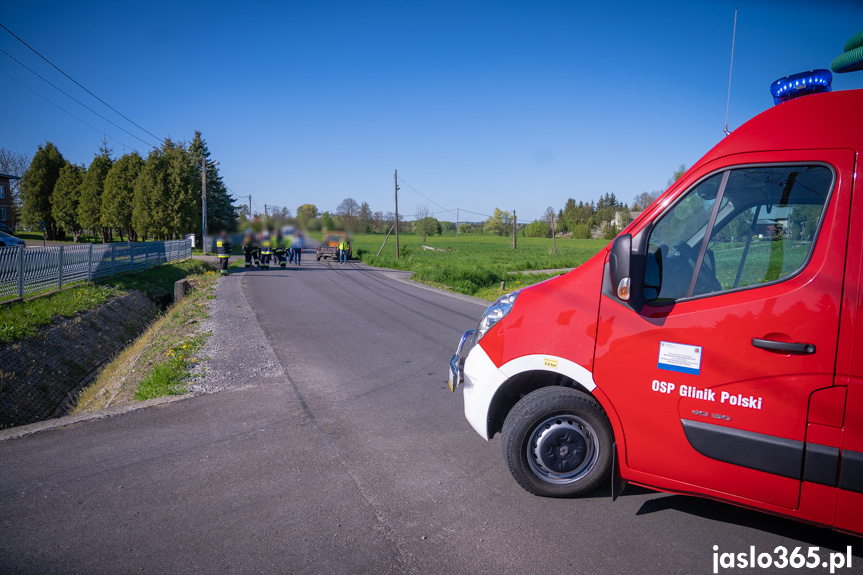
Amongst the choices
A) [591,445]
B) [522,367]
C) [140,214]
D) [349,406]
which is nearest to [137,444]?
[349,406]

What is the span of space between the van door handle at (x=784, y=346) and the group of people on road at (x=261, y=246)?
73.7ft

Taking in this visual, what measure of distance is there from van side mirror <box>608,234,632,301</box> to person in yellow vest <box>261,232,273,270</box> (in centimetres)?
2282

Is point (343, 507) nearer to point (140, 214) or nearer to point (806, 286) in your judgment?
point (806, 286)

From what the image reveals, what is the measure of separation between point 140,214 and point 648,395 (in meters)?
42.7

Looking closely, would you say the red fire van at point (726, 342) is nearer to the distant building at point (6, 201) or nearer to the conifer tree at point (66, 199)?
the conifer tree at point (66, 199)

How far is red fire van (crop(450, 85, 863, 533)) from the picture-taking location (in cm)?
254

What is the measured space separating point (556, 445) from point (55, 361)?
944cm

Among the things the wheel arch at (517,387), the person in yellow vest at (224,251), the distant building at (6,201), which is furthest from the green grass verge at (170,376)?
the distant building at (6,201)

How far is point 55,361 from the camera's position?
29.5ft

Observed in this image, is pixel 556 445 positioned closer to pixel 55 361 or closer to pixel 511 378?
pixel 511 378

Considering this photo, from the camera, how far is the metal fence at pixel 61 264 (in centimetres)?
1104

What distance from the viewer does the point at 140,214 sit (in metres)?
38.1

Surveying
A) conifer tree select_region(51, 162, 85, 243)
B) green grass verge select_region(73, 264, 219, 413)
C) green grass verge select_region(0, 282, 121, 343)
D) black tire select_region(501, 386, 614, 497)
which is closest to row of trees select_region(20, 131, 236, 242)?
conifer tree select_region(51, 162, 85, 243)

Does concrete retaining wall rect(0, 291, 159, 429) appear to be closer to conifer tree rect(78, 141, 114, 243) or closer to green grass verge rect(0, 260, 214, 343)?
green grass verge rect(0, 260, 214, 343)
